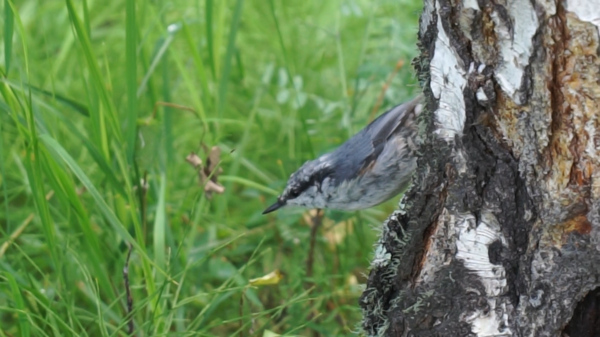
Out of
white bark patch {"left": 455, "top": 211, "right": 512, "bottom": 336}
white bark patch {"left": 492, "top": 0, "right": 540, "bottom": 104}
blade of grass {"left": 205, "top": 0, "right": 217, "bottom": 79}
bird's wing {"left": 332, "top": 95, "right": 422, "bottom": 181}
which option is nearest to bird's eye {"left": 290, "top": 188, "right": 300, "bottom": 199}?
bird's wing {"left": 332, "top": 95, "right": 422, "bottom": 181}

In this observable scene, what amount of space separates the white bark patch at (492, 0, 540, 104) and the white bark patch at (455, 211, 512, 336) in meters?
0.30

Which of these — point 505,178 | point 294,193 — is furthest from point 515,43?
point 294,193

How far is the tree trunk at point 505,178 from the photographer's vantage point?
1335mm

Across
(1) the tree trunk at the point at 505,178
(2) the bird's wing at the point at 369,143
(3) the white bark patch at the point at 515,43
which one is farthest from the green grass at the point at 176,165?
(3) the white bark patch at the point at 515,43

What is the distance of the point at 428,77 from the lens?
5.41ft

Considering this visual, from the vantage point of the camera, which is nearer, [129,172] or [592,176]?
[592,176]

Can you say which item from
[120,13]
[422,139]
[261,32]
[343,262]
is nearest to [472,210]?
[422,139]

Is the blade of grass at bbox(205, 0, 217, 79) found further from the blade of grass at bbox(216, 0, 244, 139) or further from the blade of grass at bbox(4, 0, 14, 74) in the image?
the blade of grass at bbox(4, 0, 14, 74)

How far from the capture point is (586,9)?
1.25 m

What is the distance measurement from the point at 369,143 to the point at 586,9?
1.15 metres

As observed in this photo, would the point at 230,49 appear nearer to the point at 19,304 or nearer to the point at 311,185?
the point at 311,185

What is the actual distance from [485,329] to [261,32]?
7.96 ft

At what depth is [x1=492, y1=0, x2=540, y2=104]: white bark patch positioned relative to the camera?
131 centimetres

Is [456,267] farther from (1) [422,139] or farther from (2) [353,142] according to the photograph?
(2) [353,142]
